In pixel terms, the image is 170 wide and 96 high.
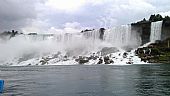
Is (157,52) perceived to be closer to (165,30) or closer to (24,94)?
(165,30)

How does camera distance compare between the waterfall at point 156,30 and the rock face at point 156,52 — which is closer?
the rock face at point 156,52

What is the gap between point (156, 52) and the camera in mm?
190125

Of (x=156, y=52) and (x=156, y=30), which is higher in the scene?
(x=156, y=30)

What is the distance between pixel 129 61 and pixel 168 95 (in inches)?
5856

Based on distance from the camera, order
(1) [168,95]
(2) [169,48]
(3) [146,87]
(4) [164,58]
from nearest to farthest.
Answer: (1) [168,95] → (3) [146,87] → (4) [164,58] → (2) [169,48]

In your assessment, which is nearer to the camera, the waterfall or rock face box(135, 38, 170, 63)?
rock face box(135, 38, 170, 63)

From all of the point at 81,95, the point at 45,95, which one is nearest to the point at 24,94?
the point at 45,95

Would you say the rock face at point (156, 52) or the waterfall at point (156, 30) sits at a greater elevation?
the waterfall at point (156, 30)

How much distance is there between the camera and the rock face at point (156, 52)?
595 ft

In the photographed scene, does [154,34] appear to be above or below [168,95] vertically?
above

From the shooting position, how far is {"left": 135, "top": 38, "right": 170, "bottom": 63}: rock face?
181m

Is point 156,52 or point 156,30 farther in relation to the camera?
point 156,30

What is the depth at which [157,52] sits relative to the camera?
189625 millimetres

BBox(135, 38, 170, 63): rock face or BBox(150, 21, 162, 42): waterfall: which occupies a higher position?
BBox(150, 21, 162, 42): waterfall
